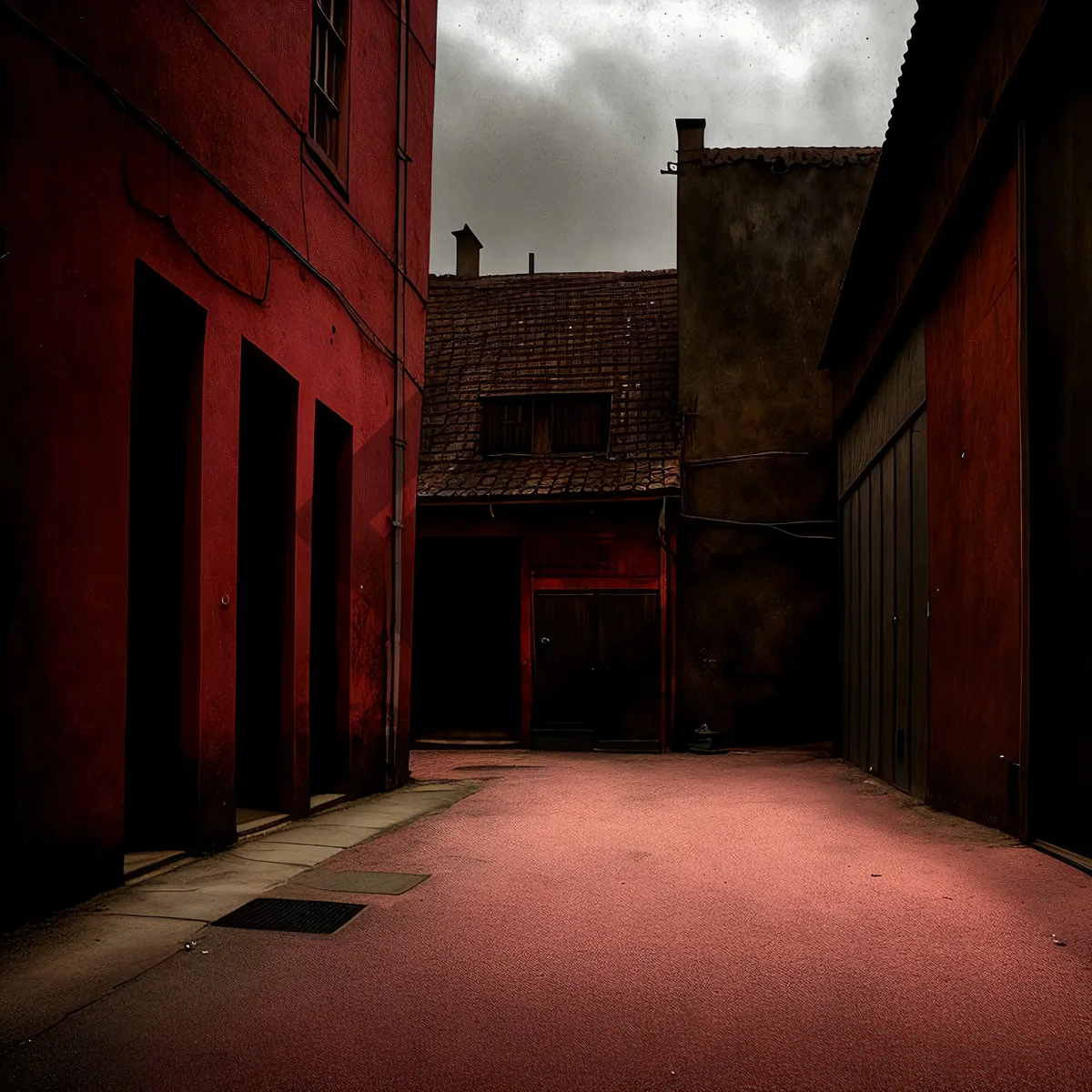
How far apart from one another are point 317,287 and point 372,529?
238 centimetres

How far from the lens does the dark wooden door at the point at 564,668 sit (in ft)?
48.9

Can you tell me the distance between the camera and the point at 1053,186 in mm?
5543

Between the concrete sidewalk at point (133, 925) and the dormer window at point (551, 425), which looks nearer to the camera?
the concrete sidewalk at point (133, 925)

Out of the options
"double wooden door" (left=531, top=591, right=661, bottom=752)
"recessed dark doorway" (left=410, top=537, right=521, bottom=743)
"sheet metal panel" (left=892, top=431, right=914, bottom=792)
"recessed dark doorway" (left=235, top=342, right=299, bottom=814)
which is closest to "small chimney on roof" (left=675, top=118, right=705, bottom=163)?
"recessed dark doorway" (left=410, top=537, right=521, bottom=743)

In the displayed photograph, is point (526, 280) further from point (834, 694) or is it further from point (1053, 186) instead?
point (1053, 186)

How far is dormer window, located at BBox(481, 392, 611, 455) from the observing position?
1605cm

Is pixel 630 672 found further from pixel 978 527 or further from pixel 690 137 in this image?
pixel 690 137

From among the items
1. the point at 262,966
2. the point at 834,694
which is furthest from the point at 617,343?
the point at 262,966

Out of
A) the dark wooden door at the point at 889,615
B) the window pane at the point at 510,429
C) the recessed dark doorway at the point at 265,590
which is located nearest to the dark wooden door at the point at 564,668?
the window pane at the point at 510,429

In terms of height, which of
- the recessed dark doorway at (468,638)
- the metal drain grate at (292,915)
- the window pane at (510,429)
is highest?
the window pane at (510,429)

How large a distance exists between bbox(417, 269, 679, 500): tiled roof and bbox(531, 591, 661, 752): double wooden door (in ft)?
6.11

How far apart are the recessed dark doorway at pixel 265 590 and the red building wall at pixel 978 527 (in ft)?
16.0

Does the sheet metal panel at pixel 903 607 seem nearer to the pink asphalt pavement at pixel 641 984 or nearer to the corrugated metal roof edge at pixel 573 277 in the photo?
the pink asphalt pavement at pixel 641 984

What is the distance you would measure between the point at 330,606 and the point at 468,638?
305 inches
